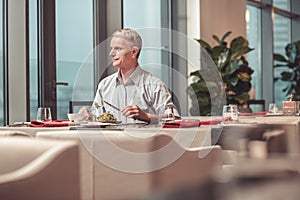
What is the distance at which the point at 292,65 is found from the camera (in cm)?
984

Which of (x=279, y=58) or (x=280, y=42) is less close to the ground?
(x=280, y=42)

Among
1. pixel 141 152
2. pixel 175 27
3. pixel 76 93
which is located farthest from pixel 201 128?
pixel 175 27

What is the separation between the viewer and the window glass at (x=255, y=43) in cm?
920

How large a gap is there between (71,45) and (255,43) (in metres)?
5.25

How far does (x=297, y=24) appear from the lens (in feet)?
35.2

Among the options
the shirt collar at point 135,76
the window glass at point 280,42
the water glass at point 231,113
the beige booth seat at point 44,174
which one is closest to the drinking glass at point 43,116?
the shirt collar at point 135,76

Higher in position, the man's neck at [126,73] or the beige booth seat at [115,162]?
the man's neck at [126,73]

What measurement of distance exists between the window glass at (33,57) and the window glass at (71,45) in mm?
258

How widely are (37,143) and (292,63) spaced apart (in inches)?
347

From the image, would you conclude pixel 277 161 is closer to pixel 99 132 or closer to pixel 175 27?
pixel 99 132

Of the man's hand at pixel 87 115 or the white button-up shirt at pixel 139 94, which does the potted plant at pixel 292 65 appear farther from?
the man's hand at pixel 87 115

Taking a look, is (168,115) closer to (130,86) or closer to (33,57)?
(130,86)

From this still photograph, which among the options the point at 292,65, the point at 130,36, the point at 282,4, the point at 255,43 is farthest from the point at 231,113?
the point at 282,4

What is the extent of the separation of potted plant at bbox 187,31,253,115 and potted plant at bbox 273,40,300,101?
3448 millimetres
